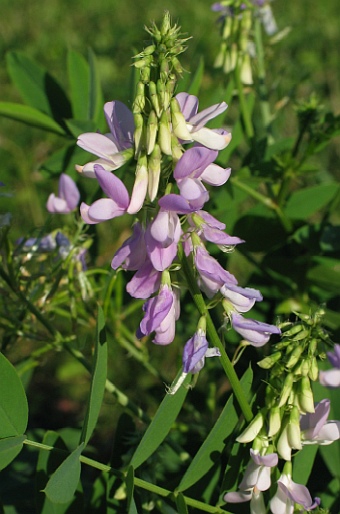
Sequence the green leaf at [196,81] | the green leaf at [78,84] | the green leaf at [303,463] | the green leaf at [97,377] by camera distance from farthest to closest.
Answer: the green leaf at [78,84] → the green leaf at [196,81] → the green leaf at [303,463] → the green leaf at [97,377]

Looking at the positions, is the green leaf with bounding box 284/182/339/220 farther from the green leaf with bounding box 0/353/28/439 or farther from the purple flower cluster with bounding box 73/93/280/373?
the green leaf with bounding box 0/353/28/439

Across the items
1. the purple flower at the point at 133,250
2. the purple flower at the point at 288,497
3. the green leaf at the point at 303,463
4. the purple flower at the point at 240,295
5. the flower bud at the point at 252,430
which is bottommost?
the green leaf at the point at 303,463

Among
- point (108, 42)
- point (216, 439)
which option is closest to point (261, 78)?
point (216, 439)

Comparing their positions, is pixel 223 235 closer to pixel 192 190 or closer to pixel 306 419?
pixel 192 190

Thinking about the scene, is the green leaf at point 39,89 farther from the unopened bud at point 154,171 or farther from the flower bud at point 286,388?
the flower bud at point 286,388

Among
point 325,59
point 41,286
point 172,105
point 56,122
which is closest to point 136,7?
point 325,59

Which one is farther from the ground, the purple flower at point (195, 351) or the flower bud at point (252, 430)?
the purple flower at point (195, 351)

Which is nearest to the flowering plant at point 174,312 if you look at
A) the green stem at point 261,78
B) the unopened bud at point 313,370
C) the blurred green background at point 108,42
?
the unopened bud at point 313,370

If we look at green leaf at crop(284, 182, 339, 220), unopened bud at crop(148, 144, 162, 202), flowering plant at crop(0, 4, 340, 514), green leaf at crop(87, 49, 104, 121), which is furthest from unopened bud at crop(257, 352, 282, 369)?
green leaf at crop(87, 49, 104, 121)
